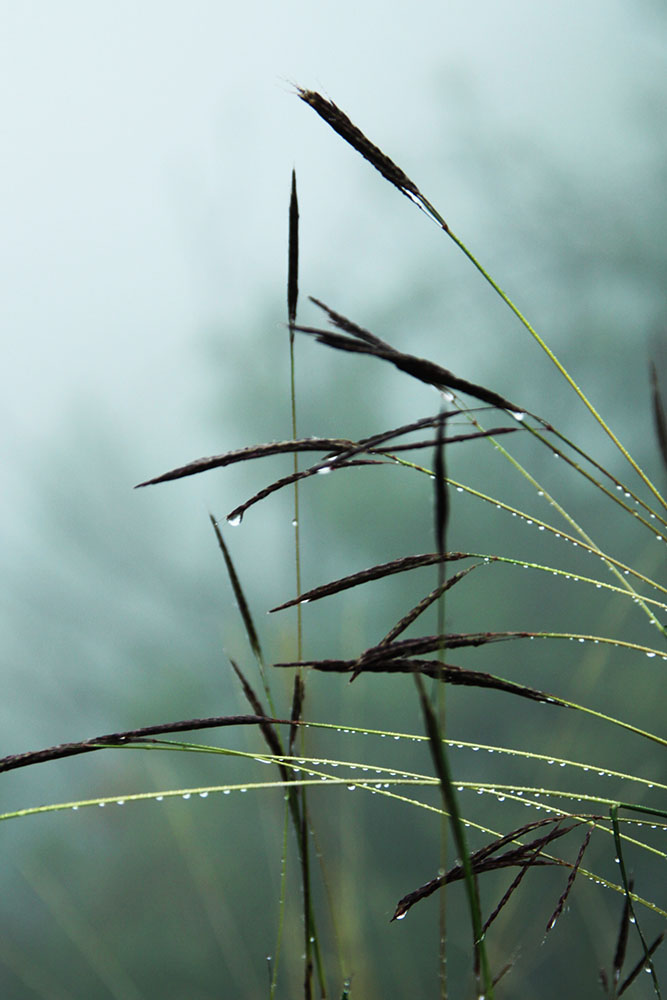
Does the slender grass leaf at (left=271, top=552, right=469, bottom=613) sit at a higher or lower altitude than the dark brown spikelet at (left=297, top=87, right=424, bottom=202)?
lower

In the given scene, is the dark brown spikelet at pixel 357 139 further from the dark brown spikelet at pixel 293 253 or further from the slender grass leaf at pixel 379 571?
the slender grass leaf at pixel 379 571

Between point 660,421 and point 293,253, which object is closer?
point 660,421

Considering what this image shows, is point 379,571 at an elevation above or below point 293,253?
below

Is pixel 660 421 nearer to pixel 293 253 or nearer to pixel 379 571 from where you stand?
pixel 379 571

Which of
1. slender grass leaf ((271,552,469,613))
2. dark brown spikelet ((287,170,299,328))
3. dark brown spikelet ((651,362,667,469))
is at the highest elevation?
dark brown spikelet ((287,170,299,328))

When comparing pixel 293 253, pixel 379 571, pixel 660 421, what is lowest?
pixel 379 571

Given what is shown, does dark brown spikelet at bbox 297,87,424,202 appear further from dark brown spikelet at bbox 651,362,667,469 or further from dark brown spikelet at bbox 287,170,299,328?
dark brown spikelet at bbox 651,362,667,469

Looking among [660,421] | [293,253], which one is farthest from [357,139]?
[660,421]

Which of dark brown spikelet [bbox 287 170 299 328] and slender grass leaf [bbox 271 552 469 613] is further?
dark brown spikelet [bbox 287 170 299 328]

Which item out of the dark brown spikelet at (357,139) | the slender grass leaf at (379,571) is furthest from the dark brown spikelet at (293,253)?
the slender grass leaf at (379,571)

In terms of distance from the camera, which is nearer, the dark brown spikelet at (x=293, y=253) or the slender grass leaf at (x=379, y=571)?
the slender grass leaf at (x=379, y=571)

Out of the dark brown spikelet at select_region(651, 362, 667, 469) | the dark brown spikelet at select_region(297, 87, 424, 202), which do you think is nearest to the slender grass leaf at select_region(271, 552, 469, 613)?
the dark brown spikelet at select_region(651, 362, 667, 469)

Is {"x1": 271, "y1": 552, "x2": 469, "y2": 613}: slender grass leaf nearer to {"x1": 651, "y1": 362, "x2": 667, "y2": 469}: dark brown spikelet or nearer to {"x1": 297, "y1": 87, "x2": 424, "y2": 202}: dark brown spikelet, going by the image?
{"x1": 651, "y1": 362, "x2": 667, "y2": 469}: dark brown spikelet
